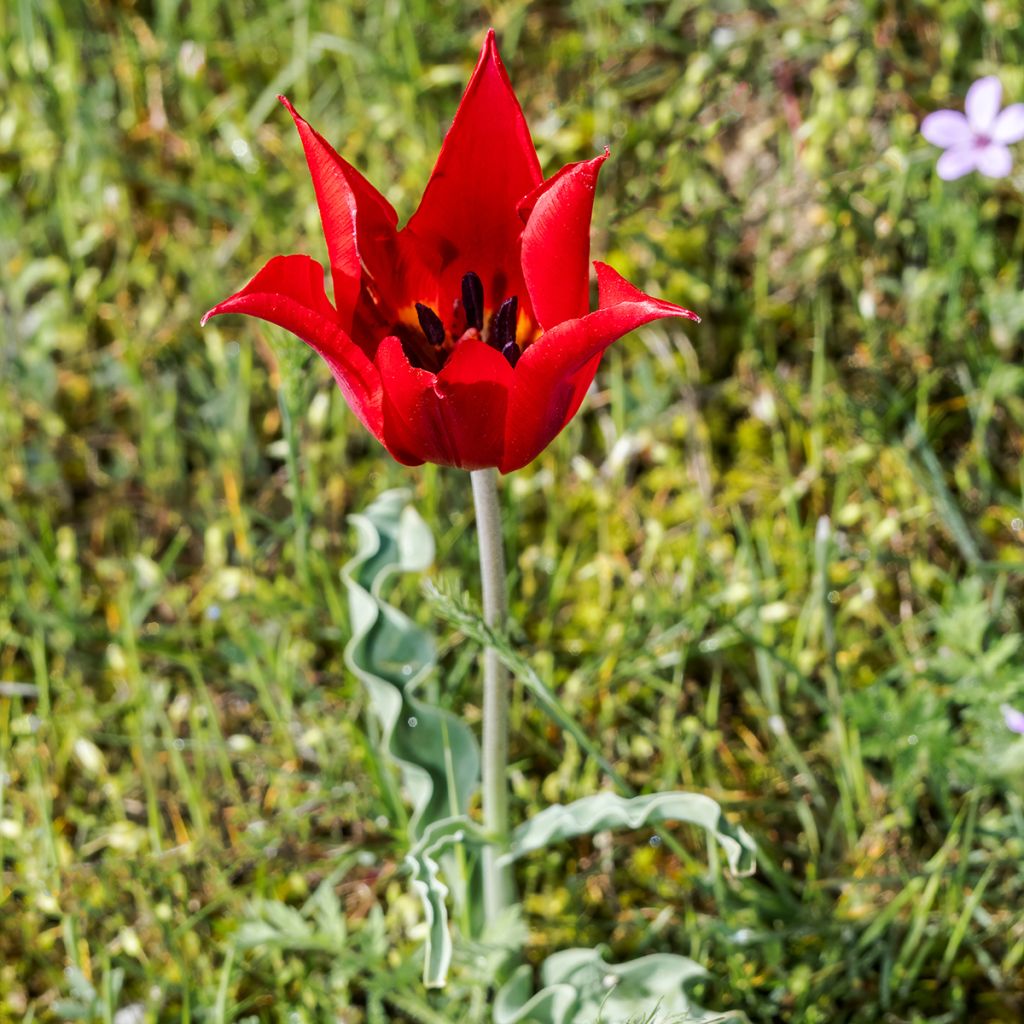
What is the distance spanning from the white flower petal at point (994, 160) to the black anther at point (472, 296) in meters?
1.20

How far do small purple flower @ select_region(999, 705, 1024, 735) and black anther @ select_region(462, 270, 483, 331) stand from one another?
99cm

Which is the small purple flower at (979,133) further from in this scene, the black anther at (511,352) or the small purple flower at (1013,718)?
the black anther at (511,352)

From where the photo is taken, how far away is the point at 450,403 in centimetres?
134

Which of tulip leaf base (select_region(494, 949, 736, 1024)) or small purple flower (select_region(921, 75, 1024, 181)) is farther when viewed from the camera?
small purple flower (select_region(921, 75, 1024, 181))

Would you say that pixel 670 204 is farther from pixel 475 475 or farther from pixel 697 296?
pixel 475 475

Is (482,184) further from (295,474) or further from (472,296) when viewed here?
(295,474)

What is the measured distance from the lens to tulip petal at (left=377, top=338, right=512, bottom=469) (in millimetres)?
1324

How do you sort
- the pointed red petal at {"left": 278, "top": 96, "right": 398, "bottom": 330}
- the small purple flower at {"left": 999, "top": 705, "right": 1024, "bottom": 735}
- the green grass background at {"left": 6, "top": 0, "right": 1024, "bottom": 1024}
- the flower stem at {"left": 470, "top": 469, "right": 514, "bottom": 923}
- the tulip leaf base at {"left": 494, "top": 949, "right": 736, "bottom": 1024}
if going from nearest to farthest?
the pointed red petal at {"left": 278, "top": 96, "right": 398, "bottom": 330}
the flower stem at {"left": 470, "top": 469, "right": 514, "bottom": 923}
the tulip leaf base at {"left": 494, "top": 949, "right": 736, "bottom": 1024}
the small purple flower at {"left": 999, "top": 705, "right": 1024, "bottom": 735}
the green grass background at {"left": 6, "top": 0, "right": 1024, "bottom": 1024}

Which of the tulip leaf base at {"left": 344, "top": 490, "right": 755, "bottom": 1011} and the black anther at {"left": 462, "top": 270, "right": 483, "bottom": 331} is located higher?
the black anther at {"left": 462, "top": 270, "right": 483, "bottom": 331}

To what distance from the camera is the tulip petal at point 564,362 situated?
1255 millimetres

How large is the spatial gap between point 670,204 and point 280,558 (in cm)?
115

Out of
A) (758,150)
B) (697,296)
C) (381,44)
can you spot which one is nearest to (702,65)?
(758,150)

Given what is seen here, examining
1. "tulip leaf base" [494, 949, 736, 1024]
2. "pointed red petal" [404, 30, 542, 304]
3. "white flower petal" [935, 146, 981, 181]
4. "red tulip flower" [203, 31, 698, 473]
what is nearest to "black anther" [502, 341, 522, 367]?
"red tulip flower" [203, 31, 698, 473]

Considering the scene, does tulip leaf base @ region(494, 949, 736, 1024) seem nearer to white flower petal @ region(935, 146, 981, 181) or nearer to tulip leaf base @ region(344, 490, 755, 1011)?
tulip leaf base @ region(344, 490, 755, 1011)
